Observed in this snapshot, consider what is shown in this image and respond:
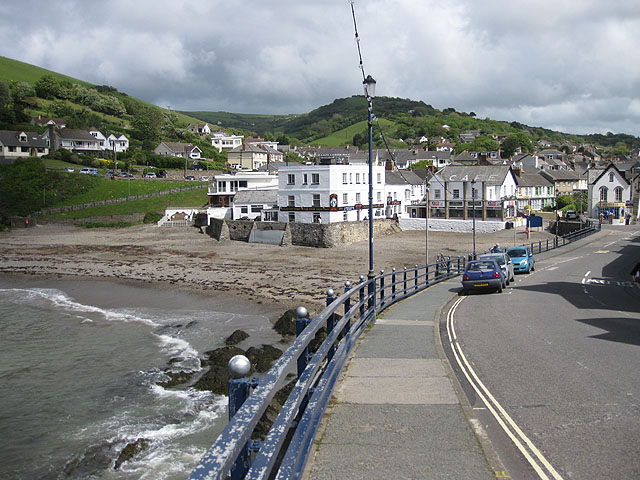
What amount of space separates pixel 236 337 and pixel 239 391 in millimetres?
20685

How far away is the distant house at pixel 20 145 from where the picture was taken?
109625 millimetres

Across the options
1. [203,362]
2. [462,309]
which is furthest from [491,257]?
[203,362]

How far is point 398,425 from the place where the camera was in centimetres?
721

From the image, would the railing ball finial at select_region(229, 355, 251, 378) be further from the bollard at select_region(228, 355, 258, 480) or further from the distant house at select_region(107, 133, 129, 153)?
the distant house at select_region(107, 133, 129, 153)

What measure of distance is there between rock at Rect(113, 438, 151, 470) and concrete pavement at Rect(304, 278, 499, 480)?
6.75 meters

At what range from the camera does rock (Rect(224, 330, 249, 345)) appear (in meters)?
24.2

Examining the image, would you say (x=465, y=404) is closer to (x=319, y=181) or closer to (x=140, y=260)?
(x=140, y=260)

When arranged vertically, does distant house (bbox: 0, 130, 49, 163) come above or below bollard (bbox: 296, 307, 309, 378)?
above

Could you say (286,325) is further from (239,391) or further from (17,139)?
(17,139)

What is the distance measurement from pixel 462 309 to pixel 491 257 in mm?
10665

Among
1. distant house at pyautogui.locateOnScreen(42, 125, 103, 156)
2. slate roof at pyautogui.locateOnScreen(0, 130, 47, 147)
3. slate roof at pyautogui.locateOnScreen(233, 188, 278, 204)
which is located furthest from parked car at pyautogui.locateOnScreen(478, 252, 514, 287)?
distant house at pyautogui.locateOnScreen(42, 125, 103, 156)

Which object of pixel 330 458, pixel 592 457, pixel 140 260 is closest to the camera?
pixel 330 458

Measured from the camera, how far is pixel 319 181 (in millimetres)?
61375

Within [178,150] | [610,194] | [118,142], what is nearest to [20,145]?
[118,142]
